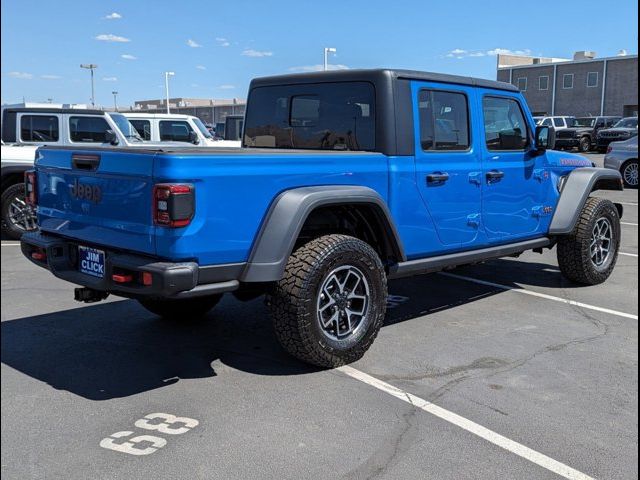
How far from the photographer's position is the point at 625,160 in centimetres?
1606

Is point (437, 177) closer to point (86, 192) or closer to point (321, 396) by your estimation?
point (321, 396)

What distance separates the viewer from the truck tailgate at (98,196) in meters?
3.62

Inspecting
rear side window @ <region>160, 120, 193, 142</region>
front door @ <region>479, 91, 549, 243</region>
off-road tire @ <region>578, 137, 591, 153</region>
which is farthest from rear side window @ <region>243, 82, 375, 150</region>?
off-road tire @ <region>578, 137, 591, 153</region>

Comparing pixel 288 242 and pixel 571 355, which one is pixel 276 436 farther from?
pixel 571 355

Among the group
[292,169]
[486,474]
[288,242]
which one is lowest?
[486,474]

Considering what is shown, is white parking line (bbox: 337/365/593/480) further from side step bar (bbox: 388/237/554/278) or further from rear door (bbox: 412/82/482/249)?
rear door (bbox: 412/82/482/249)

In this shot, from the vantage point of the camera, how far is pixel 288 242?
3867mm

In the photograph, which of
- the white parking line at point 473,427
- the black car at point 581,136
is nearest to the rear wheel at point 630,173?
the white parking line at point 473,427

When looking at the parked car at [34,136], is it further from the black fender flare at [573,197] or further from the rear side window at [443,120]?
the black fender flare at [573,197]

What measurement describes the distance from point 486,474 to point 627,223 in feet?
→ 31.6

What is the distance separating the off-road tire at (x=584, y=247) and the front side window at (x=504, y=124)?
117 cm

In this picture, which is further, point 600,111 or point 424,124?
point 600,111

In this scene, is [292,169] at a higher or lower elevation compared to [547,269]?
higher

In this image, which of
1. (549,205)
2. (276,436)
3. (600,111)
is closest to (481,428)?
(276,436)
